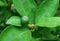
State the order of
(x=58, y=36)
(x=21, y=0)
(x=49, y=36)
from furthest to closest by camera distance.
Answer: (x=58, y=36) < (x=49, y=36) < (x=21, y=0)

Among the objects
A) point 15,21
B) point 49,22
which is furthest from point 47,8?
point 15,21

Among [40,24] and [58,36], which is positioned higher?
[40,24]

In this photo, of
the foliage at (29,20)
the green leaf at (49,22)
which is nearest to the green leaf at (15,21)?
the foliage at (29,20)

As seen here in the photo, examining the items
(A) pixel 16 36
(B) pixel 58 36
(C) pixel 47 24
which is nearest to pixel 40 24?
(C) pixel 47 24

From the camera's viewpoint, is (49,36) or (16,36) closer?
(16,36)

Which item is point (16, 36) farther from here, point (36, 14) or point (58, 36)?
point (58, 36)

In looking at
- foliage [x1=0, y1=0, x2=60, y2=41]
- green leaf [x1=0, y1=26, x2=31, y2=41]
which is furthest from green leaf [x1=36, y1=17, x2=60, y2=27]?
green leaf [x1=0, y1=26, x2=31, y2=41]

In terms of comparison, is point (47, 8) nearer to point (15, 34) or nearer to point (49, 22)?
point (49, 22)
